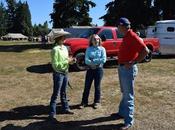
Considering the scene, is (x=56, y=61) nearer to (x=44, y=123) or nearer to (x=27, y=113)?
(x=44, y=123)

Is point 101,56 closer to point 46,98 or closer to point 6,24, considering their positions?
point 46,98

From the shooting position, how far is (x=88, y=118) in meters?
9.09

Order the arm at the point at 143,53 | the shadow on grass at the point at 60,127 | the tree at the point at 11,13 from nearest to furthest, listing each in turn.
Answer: the arm at the point at 143,53
the shadow on grass at the point at 60,127
the tree at the point at 11,13

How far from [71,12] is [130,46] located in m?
61.0

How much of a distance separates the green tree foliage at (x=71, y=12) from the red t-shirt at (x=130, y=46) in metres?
59.1

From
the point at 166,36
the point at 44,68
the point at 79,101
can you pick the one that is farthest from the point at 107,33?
the point at 79,101

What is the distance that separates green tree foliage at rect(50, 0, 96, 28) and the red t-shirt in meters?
59.1

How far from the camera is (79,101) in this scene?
10812mm

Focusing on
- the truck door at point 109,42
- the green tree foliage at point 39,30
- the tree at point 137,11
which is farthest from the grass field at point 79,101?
the green tree foliage at point 39,30

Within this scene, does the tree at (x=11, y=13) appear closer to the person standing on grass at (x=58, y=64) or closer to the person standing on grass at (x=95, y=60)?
the person standing on grass at (x=95, y=60)

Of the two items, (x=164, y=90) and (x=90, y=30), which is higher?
(x=90, y=30)

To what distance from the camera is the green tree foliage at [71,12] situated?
6719 cm

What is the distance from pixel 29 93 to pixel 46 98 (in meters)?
0.98

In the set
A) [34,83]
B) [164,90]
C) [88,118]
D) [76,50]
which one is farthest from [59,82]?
[76,50]
